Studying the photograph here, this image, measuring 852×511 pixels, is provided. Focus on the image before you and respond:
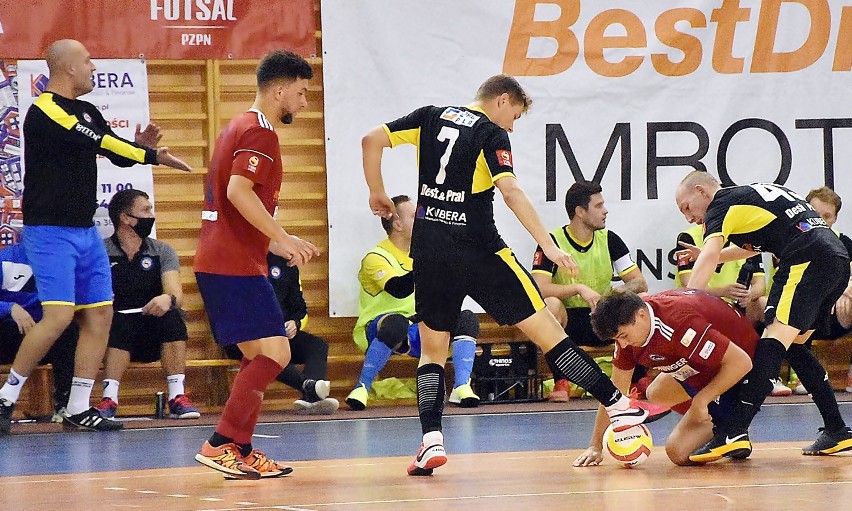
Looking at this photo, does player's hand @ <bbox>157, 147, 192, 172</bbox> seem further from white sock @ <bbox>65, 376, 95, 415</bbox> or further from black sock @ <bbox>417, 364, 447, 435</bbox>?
black sock @ <bbox>417, 364, 447, 435</bbox>

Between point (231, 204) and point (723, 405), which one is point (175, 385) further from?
point (723, 405)

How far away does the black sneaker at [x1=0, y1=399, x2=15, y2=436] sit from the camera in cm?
733

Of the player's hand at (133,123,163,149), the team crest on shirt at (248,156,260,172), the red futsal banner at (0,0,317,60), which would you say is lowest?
the team crest on shirt at (248,156,260,172)

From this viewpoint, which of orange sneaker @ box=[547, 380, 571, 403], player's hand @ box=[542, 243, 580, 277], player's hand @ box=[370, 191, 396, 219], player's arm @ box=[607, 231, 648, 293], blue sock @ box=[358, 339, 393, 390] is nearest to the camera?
player's hand @ box=[542, 243, 580, 277]

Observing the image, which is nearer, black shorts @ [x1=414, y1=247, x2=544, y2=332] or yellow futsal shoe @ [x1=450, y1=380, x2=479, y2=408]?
black shorts @ [x1=414, y1=247, x2=544, y2=332]

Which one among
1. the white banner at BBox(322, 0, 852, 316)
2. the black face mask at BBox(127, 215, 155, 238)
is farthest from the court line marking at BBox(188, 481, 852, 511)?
the white banner at BBox(322, 0, 852, 316)

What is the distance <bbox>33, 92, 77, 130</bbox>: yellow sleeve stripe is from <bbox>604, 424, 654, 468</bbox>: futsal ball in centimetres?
376

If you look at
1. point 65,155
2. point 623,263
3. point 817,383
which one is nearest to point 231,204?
point 65,155

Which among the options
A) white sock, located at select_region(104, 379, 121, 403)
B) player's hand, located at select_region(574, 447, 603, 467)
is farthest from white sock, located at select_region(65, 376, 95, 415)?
player's hand, located at select_region(574, 447, 603, 467)

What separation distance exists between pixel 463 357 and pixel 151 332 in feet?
6.69

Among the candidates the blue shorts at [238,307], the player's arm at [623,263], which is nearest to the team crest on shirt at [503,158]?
the blue shorts at [238,307]

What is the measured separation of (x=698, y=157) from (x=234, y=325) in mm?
5306

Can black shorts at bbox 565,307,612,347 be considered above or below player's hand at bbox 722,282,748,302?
below

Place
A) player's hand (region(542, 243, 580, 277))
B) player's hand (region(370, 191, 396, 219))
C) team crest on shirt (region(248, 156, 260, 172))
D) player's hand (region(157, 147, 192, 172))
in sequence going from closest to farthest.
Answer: player's hand (region(542, 243, 580, 277)) < team crest on shirt (region(248, 156, 260, 172)) < player's hand (region(370, 191, 396, 219)) < player's hand (region(157, 147, 192, 172))
